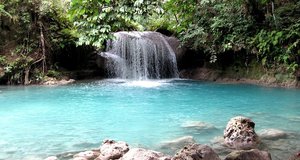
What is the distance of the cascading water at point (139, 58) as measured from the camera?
675 inches

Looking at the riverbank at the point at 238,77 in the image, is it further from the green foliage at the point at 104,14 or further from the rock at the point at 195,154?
the green foliage at the point at 104,14

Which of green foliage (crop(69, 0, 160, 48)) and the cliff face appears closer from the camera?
green foliage (crop(69, 0, 160, 48))

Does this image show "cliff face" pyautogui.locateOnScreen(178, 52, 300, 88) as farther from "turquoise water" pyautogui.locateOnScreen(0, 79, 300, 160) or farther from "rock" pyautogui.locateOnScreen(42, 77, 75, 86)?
"rock" pyautogui.locateOnScreen(42, 77, 75, 86)

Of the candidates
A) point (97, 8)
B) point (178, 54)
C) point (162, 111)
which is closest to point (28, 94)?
point (162, 111)

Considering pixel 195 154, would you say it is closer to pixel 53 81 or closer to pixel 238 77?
pixel 238 77

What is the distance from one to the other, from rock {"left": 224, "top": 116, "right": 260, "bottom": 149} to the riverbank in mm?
7607

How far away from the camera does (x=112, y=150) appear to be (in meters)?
4.96

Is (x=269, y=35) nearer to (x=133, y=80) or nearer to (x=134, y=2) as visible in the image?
(x=134, y=2)

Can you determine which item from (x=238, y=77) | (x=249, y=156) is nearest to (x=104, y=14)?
(x=249, y=156)

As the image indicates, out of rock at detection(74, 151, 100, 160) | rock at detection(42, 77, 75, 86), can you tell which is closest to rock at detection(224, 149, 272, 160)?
rock at detection(74, 151, 100, 160)

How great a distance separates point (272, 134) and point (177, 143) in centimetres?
170

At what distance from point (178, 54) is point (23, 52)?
7319mm

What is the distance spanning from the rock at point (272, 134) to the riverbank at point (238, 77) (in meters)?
6.83

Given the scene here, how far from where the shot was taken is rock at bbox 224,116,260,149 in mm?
5570
